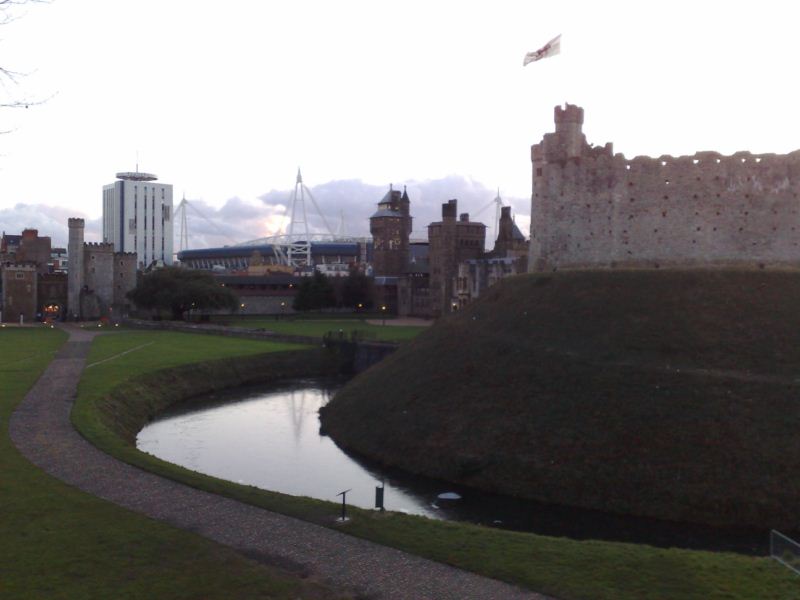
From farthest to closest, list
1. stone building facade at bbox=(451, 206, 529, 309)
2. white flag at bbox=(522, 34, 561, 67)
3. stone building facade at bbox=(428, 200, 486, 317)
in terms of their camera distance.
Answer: stone building facade at bbox=(428, 200, 486, 317), stone building facade at bbox=(451, 206, 529, 309), white flag at bbox=(522, 34, 561, 67)

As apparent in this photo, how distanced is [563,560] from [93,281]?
105 m

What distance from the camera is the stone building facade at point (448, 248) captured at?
11725 centimetres

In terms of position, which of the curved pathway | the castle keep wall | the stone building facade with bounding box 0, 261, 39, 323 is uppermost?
the castle keep wall

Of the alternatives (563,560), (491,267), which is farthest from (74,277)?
(563,560)

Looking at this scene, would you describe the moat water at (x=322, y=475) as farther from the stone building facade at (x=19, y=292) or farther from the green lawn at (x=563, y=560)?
the stone building facade at (x=19, y=292)

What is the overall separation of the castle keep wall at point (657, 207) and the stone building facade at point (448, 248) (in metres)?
64.0

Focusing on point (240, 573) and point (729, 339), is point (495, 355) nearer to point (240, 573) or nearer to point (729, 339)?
point (729, 339)

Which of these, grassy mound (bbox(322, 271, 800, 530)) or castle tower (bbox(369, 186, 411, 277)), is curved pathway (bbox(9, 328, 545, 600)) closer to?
grassy mound (bbox(322, 271, 800, 530))

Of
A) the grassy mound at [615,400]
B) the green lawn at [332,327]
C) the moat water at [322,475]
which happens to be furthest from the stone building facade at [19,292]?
the grassy mound at [615,400]

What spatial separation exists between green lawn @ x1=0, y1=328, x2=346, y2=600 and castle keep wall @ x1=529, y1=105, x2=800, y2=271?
117 ft

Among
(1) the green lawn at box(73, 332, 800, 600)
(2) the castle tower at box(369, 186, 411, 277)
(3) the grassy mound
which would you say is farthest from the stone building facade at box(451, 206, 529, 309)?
(1) the green lawn at box(73, 332, 800, 600)

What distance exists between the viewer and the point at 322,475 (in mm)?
35125

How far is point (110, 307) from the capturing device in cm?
11256

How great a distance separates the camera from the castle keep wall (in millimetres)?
43906
